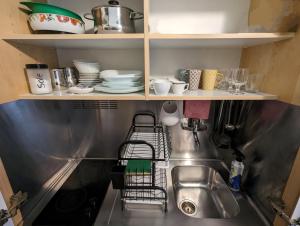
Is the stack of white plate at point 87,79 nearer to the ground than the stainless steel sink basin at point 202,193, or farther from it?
farther from it

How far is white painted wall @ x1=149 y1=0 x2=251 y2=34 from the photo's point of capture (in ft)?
2.92

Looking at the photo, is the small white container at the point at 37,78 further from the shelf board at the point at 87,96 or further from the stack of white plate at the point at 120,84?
the stack of white plate at the point at 120,84

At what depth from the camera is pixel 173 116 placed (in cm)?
96

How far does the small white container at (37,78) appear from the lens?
0.72 m

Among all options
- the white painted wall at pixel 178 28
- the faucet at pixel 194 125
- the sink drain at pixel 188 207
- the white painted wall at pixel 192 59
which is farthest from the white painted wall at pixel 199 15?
the sink drain at pixel 188 207

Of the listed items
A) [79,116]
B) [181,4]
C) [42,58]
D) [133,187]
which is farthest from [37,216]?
[181,4]

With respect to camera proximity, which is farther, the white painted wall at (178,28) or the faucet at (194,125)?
the faucet at (194,125)

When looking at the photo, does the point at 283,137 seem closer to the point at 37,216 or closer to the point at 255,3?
the point at 255,3

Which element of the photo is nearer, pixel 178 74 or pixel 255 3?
pixel 255 3

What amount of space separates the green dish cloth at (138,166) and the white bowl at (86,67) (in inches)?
21.4

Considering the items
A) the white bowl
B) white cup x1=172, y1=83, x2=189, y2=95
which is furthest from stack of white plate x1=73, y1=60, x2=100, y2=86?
white cup x1=172, y1=83, x2=189, y2=95

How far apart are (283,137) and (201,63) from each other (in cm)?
58

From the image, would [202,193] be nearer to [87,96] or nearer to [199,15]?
[87,96]

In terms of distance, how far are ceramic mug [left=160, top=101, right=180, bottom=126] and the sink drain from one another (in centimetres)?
53
